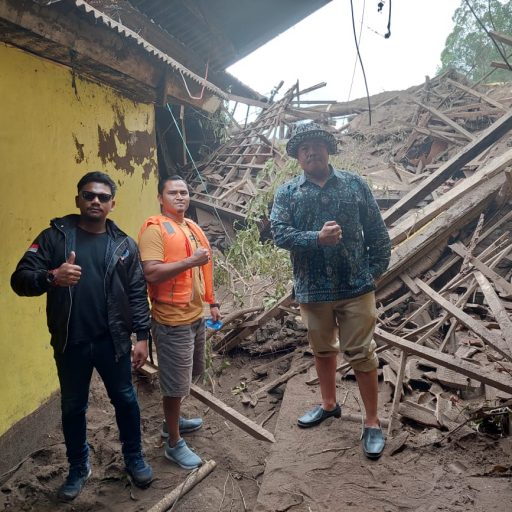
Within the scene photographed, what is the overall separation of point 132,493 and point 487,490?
2273 mm

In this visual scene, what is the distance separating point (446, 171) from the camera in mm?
6113

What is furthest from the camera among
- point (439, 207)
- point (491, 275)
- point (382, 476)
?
point (439, 207)

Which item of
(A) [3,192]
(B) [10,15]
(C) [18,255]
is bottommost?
(C) [18,255]

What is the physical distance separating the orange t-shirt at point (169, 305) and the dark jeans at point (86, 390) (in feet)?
1.18

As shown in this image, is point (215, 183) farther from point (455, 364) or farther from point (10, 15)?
point (455, 364)

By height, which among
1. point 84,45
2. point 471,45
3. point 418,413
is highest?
point 471,45

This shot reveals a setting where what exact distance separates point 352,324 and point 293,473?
102 centimetres

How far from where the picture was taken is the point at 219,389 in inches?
174

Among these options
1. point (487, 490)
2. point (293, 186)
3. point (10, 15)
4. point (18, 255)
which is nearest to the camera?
point (487, 490)

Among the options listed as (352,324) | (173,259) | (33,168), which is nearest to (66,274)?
(173,259)

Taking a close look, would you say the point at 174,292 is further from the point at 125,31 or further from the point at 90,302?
the point at 125,31

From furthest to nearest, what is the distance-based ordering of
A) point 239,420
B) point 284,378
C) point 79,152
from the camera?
point 284,378 < point 79,152 < point 239,420

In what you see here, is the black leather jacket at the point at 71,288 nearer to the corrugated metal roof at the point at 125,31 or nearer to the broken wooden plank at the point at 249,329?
the corrugated metal roof at the point at 125,31

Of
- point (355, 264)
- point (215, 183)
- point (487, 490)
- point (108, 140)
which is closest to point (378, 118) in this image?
point (215, 183)
